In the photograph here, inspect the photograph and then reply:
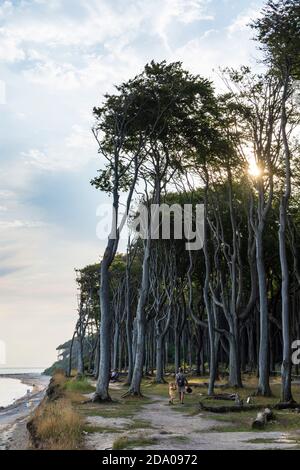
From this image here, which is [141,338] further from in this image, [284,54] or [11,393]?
[11,393]

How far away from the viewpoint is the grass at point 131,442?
14000 mm

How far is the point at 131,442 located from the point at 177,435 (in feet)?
8.43

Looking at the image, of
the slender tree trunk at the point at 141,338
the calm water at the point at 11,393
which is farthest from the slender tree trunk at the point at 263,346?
the calm water at the point at 11,393

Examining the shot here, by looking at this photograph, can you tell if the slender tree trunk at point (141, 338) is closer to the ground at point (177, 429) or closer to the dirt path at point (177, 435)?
the ground at point (177, 429)

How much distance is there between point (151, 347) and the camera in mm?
77625

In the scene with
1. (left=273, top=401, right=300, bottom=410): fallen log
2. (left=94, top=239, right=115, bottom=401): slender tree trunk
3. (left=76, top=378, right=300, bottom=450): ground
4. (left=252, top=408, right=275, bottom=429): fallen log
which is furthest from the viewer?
(left=94, top=239, right=115, bottom=401): slender tree trunk

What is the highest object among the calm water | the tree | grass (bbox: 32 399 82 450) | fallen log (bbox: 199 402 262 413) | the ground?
the tree

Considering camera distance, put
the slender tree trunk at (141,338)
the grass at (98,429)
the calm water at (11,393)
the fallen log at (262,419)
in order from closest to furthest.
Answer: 1. the grass at (98,429)
2. the fallen log at (262,419)
3. the slender tree trunk at (141,338)
4. the calm water at (11,393)

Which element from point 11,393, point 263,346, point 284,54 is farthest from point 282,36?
point 11,393

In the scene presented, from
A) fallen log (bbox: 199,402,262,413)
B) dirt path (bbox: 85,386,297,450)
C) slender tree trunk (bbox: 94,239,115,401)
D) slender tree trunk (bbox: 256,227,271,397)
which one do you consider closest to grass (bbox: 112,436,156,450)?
dirt path (bbox: 85,386,297,450)

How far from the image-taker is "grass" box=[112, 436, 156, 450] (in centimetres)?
1400

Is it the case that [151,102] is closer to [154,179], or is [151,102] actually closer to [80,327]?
[154,179]

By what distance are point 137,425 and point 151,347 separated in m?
58.7

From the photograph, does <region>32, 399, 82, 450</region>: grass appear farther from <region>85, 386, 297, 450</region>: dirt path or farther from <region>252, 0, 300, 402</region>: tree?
<region>252, 0, 300, 402</region>: tree
